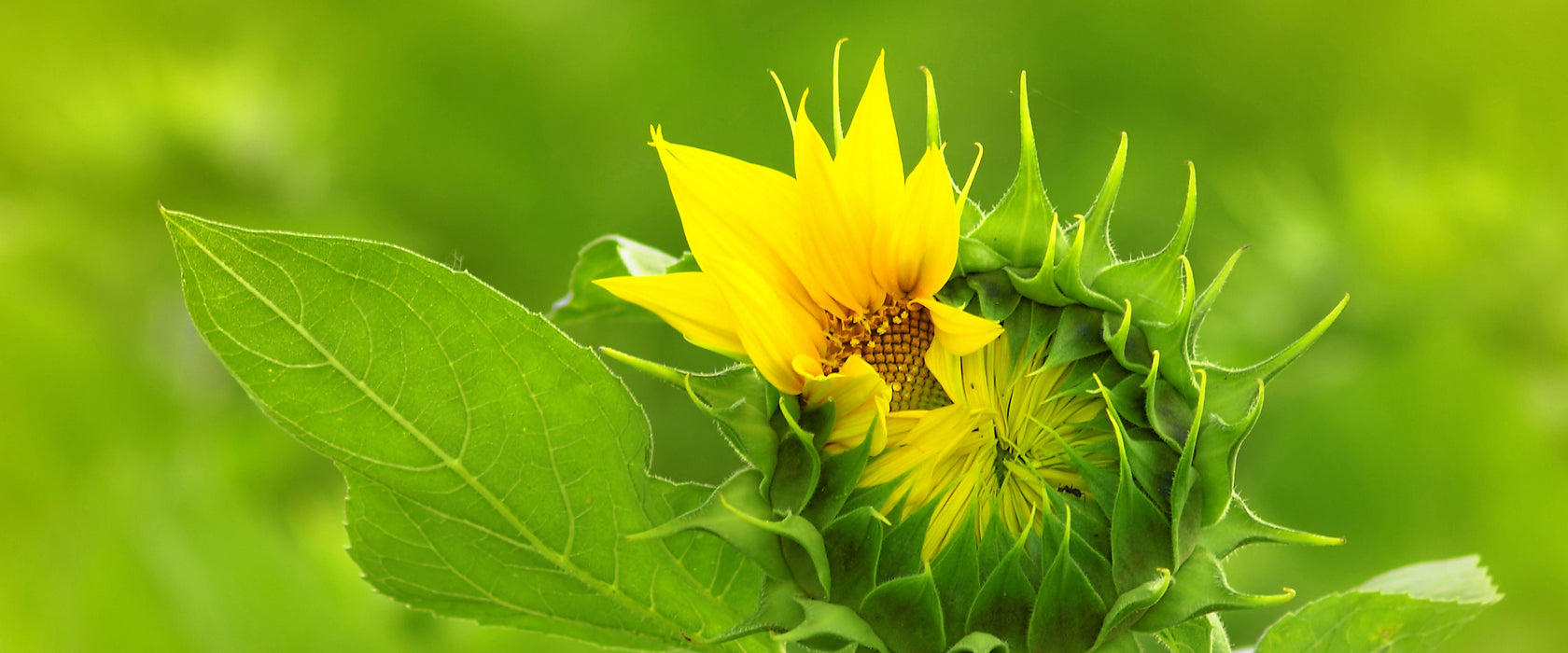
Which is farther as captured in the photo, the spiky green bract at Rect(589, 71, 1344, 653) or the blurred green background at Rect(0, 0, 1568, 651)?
the blurred green background at Rect(0, 0, 1568, 651)

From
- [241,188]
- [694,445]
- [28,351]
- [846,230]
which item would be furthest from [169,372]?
[846,230]

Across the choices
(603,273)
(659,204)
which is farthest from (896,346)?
(659,204)

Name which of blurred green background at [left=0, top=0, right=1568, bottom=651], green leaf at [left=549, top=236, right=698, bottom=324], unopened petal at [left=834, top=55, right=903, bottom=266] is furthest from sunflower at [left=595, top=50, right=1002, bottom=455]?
blurred green background at [left=0, top=0, right=1568, bottom=651]

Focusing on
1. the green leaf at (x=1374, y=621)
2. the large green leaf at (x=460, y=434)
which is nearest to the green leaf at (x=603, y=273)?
the large green leaf at (x=460, y=434)

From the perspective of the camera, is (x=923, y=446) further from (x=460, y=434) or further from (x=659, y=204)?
(x=659, y=204)

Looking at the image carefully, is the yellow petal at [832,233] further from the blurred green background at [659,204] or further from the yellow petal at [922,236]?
the blurred green background at [659,204]

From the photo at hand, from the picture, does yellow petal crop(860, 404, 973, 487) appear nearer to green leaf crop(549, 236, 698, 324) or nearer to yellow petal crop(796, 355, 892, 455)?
yellow petal crop(796, 355, 892, 455)
